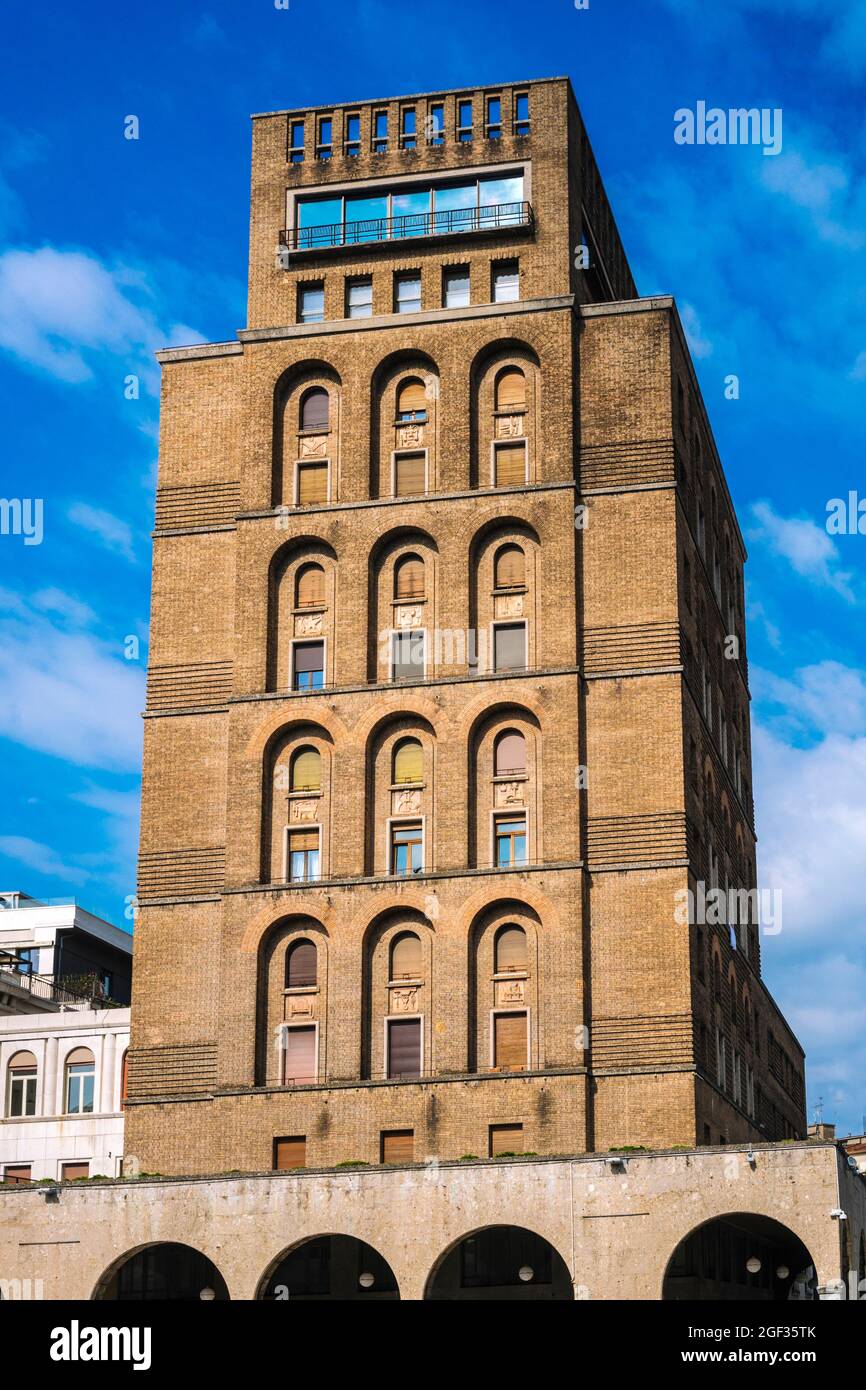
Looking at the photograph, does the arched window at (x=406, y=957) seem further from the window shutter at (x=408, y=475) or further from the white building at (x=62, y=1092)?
the white building at (x=62, y=1092)

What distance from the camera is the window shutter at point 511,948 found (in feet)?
226

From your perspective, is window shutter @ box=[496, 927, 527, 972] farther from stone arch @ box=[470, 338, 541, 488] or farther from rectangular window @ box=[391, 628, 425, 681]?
stone arch @ box=[470, 338, 541, 488]

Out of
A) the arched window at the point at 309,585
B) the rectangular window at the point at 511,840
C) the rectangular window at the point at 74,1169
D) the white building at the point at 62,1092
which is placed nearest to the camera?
the rectangular window at the point at 511,840

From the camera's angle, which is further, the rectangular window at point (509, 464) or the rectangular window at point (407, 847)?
the rectangular window at point (509, 464)

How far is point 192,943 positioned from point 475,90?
3248 cm

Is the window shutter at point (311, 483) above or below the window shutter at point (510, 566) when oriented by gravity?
above

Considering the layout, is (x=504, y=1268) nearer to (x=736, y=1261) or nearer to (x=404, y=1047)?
(x=404, y=1047)

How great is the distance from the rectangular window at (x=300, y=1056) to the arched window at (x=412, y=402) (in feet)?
71.3

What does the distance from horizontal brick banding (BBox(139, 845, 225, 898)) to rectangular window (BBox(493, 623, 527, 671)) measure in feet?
37.5

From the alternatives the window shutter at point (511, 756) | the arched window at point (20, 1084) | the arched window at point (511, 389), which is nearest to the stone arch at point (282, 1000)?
the window shutter at point (511, 756)

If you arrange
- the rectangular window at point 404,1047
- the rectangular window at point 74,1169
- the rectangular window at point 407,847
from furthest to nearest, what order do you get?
the rectangular window at point 74,1169
the rectangular window at point 407,847
the rectangular window at point 404,1047
